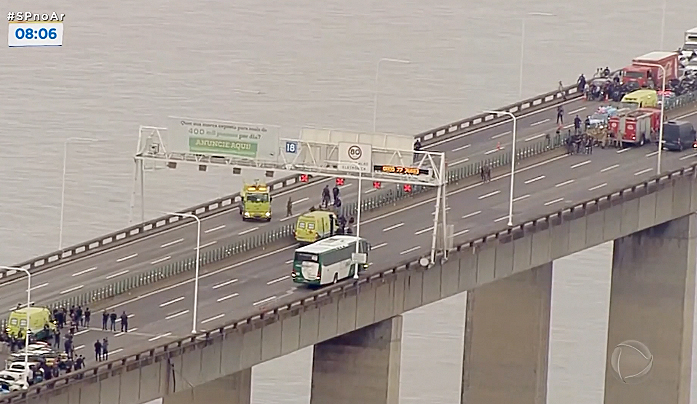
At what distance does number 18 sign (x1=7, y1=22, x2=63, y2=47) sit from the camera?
7388cm

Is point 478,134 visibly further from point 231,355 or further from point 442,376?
point 231,355

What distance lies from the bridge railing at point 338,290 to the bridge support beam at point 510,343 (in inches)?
137

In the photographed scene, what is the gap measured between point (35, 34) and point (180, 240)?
945cm

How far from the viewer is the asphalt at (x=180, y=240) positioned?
79.1 m

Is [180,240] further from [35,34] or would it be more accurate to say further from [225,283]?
[35,34]

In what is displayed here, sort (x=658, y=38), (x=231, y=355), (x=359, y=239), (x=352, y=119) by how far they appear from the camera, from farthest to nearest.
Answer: (x=658, y=38) → (x=352, y=119) → (x=359, y=239) → (x=231, y=355)

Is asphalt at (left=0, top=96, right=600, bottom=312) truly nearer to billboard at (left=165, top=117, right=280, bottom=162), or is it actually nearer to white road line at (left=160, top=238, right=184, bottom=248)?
white road line at (left=160, top=238, right=184, bottom=248)

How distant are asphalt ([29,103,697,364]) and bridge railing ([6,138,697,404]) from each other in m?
0.78

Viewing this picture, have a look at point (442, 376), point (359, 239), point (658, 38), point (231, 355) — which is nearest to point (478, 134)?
point (442, 376)

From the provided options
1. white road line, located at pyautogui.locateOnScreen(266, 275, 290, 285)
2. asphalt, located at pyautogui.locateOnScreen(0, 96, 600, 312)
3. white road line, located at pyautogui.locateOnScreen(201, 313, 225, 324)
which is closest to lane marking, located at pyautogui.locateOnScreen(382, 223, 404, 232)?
asphalt, located at pyautogui.locateOnScreen(0, 96, 600, 312)

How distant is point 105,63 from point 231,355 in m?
73.3

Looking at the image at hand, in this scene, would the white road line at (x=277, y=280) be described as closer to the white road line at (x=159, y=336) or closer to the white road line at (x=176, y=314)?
the white road line at (x=176, y=314)

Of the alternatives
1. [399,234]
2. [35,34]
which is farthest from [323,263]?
[35,34]

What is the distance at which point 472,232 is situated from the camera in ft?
278
